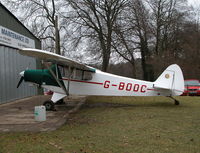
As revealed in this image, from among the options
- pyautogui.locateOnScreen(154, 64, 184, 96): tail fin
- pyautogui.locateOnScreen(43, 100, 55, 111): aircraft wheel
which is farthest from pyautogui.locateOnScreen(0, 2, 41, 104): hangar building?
pyautogui.locateOnScreen(154, 64, 184, 96): tail fin

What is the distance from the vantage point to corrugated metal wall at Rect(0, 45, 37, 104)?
13.3 meters

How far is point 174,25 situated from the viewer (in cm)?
3306

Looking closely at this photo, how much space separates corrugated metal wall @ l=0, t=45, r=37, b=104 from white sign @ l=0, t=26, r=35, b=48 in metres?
0.41

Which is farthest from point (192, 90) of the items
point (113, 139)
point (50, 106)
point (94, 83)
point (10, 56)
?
point (113, 139)

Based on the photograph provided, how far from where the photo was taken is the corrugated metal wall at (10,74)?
13273 mm

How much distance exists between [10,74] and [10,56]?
4.00ft

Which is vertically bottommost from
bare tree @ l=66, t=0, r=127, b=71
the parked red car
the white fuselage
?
the parked red car

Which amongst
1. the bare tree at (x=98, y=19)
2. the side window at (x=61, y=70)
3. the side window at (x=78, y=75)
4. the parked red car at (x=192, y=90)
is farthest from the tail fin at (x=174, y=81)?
the bare tree at (x=98, y=19)

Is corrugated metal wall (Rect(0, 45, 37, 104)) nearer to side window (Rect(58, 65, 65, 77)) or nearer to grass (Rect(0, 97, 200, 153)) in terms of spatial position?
side window (Rect(58, 65, 65, 77))

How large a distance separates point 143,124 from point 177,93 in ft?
14.2

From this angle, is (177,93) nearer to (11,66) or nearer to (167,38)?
(11,66)

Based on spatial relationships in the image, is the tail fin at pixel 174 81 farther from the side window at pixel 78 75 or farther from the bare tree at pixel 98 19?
the bare tree at pixel 98 19

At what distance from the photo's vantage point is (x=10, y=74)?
14.4 m

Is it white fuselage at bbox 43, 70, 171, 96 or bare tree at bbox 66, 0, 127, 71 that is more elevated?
bare tree at bbox 66, 0, 127, 71
